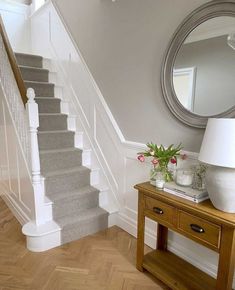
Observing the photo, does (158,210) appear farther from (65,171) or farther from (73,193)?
(65,171)

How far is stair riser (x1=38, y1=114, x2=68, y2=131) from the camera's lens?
10.1ft

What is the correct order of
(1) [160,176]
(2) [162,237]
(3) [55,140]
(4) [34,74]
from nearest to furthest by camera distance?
(1) [160,176], (2) [162,237], (3) [55,140], (4) [34,74]

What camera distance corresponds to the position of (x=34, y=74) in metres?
3.62

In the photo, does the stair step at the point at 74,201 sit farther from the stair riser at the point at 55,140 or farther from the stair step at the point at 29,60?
the stair step at the point at 29,60

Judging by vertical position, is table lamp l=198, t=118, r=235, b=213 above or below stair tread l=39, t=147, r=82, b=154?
above

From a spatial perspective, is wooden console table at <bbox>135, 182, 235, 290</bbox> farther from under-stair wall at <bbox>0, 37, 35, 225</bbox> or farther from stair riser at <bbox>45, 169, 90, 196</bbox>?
under-stair wall at <bbox>0, 37, 35, 225</bbox>

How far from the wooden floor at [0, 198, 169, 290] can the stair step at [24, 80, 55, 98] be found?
1.93m

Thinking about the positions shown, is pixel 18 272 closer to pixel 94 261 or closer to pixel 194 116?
pixel 94 261

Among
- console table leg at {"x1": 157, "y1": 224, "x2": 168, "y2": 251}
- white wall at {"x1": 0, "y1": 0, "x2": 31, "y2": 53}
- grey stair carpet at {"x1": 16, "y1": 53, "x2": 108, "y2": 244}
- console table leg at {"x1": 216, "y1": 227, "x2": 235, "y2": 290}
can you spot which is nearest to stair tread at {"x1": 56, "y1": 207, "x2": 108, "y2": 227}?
grey stair carpet at {"x1": 16, "y1": 53, "x2": 108, "y2": 244}

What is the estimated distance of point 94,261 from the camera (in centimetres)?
211

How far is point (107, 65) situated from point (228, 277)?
2.23 m

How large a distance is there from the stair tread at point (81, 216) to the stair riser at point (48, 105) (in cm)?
153

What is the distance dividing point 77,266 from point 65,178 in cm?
95

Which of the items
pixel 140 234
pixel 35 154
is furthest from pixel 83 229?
pixel 35 154
